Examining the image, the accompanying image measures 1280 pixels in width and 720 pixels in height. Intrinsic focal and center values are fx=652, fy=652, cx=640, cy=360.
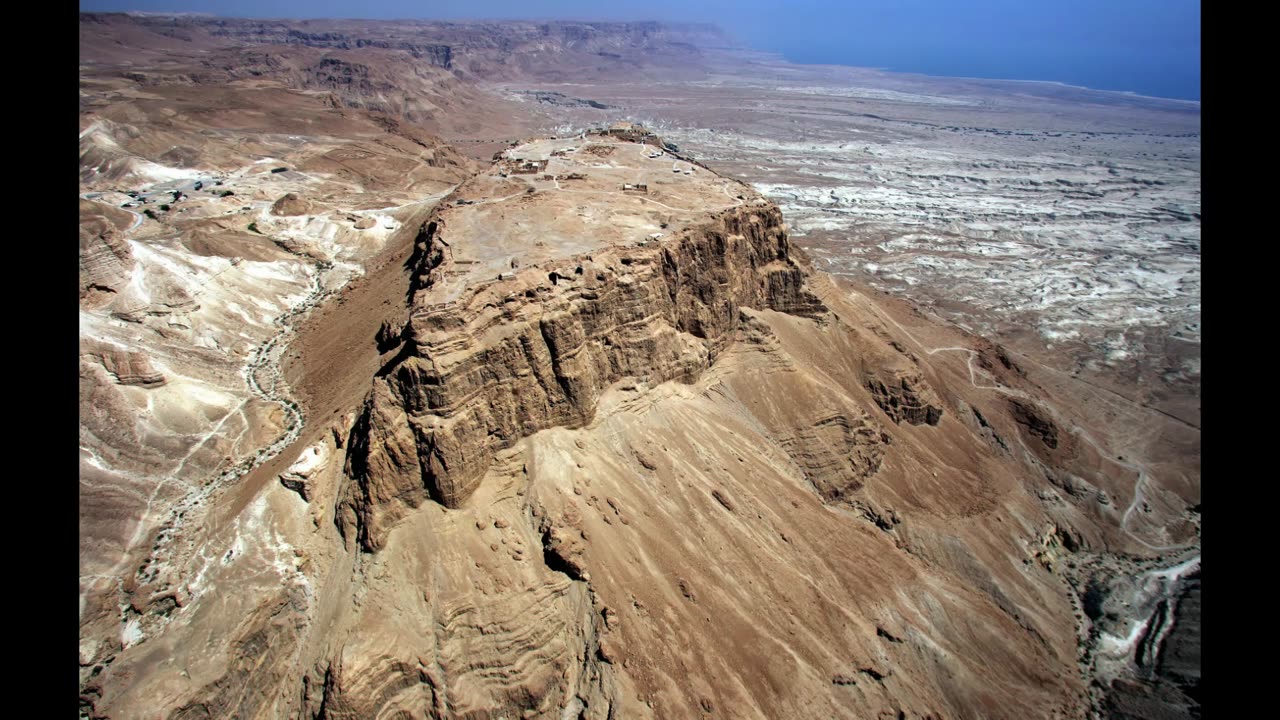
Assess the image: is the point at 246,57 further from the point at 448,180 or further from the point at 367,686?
the point at 367,686

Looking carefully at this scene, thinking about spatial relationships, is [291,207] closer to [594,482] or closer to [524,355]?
[524,355]

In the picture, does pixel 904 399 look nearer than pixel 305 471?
No

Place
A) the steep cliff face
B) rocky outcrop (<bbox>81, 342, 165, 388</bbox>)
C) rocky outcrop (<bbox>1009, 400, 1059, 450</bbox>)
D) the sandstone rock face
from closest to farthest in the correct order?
the steep cliff face < the sandstone rock face < rocky outcrop (<bbox>81, 342, 165, 388</bbox>) < rocky outcrop (<bbox>1009, 400, 1059, 450</bbox>)

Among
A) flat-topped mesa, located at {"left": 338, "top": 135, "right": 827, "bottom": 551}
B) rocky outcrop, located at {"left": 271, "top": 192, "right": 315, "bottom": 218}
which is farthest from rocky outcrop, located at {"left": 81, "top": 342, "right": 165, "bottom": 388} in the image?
rocky outcrop, located at {"left": 271, "top": 192, "right": 315, "bottom": 218}

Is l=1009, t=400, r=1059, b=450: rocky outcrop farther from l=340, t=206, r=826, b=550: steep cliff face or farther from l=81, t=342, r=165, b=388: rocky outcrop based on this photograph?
l=81, t=342, r=165, b=388: rocky outcrop

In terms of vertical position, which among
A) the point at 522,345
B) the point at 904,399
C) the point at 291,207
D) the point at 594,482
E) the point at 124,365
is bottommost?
the point at 594,482

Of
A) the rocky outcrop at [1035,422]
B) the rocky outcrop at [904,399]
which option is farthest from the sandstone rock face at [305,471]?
the rocky outcrop at [1035,422]

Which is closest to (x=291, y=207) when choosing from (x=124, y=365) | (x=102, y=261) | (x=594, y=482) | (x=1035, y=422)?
(x=102, y=261)
